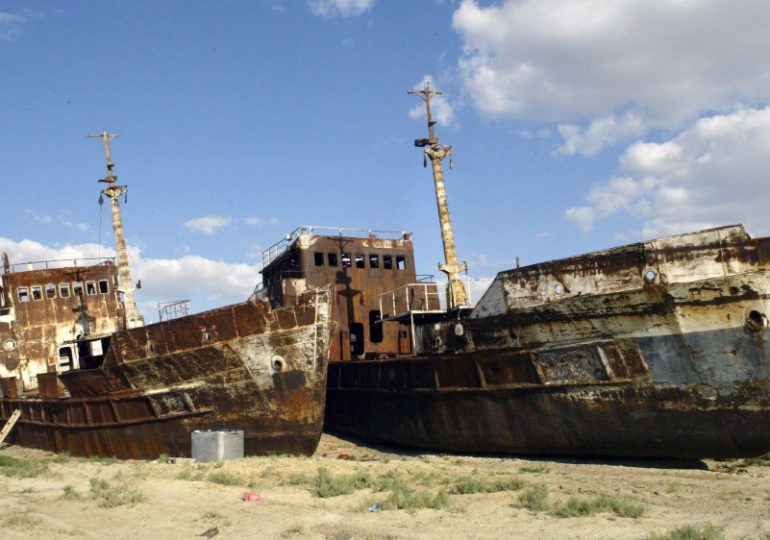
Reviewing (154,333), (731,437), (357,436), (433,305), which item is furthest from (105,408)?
(731,437)

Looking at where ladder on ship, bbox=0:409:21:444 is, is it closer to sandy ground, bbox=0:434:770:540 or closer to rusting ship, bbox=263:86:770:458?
sandy ground, bbox=0:434:770:540

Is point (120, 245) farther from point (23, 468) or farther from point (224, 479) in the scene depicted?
point (224, 479)

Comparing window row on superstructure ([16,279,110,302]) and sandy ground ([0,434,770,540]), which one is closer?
sandy ground ([0,434,770,540])

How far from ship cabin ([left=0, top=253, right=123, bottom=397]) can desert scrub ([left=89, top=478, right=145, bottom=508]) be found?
11.2 metres

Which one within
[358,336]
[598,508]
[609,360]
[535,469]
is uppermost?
[358,336]

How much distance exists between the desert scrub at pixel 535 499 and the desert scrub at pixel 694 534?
162 centimetres

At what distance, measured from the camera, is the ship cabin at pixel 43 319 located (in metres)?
21.2

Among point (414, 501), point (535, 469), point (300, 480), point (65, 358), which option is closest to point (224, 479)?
point (300, 480)

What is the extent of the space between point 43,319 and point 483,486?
17.2 m

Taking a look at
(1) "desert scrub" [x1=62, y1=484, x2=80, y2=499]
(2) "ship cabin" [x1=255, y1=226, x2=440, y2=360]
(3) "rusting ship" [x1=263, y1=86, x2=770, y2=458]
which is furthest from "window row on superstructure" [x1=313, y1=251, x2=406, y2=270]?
(1) "desert scrub" [x1=62, y1=484, x2=80, y2=499]

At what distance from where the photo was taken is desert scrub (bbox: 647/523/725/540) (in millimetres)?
6453

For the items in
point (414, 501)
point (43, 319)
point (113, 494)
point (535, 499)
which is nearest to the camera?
point (535, 499)

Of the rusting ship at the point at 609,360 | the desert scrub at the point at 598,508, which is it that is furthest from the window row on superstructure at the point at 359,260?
the desert scrub at the point at 598,508

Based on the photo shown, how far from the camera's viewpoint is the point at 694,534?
6512 mm
